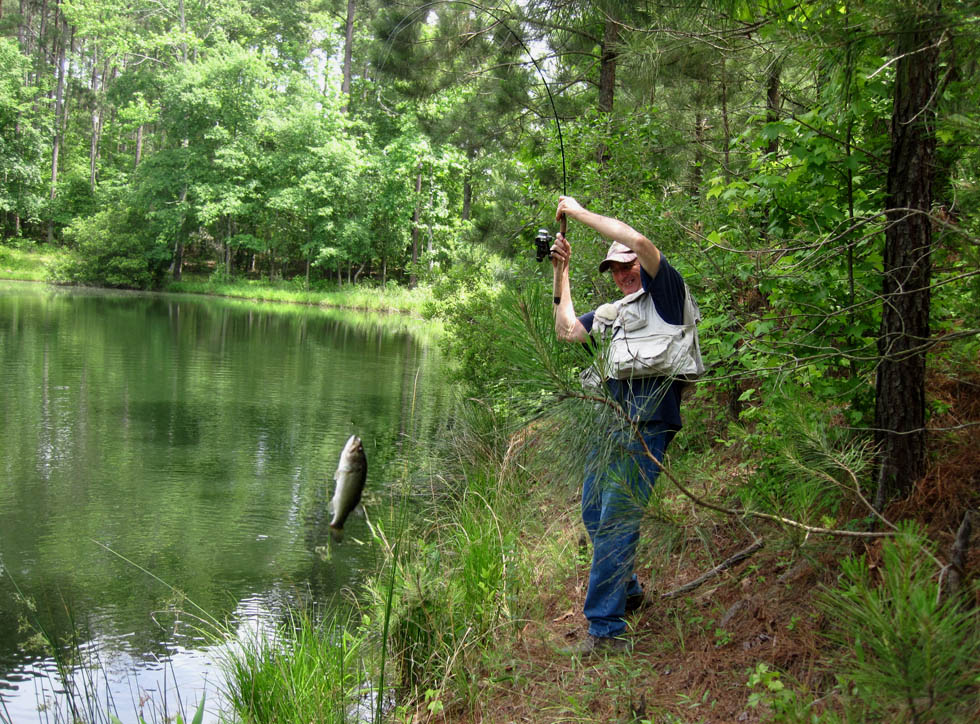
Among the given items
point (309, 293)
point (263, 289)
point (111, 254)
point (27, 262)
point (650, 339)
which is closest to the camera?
point (650, 339)

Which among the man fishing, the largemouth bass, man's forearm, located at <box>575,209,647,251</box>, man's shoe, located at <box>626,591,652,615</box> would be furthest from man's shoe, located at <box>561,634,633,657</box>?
the largemouth bass

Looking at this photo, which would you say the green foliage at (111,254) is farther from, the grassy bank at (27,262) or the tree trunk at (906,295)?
the tree trunk at (906,295)

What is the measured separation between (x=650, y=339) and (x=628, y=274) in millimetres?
394

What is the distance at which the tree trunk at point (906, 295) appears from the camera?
2836 mm

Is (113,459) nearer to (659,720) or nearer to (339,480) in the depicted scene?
(339,480)

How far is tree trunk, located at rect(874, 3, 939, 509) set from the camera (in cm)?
284

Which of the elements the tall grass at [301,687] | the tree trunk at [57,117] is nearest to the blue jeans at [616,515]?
the tall grass at [301,687]

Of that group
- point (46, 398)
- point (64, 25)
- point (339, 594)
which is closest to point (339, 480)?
point (339, 594)

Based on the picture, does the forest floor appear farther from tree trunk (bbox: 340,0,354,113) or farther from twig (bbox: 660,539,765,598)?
tree trunk (bbox: 340,0,354,113)

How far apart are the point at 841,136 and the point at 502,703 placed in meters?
2.49

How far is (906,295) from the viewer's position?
9.45 feet

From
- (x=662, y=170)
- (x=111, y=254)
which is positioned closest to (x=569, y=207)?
(x=662, y=170)

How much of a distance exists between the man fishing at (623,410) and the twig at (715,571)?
0.15 metres

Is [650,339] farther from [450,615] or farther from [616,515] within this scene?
[450,615]
